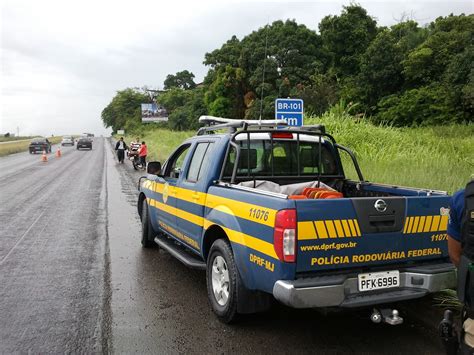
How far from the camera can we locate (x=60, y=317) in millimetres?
4398

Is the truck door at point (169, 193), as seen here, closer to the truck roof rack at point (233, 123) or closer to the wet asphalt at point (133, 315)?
the truck roof rack at point (233, 123)

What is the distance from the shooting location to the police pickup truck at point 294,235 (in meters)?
3.46

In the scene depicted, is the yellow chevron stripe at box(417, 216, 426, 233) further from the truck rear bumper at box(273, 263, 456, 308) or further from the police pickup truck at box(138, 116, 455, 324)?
the truck rear bumper at box(273, 263, 456, 308)

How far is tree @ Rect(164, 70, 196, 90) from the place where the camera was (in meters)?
112

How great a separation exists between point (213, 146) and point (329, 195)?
1.42 metres

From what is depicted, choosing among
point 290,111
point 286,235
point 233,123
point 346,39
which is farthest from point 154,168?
point 346,39

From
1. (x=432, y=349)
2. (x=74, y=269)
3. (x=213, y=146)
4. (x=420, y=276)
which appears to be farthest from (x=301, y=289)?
(x=74, y=269)

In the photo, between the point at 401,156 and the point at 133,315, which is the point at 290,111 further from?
the point at 133,315

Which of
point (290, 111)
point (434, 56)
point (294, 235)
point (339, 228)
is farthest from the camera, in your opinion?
point (434, 56)

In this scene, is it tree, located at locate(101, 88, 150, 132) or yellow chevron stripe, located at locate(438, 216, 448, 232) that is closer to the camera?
yellow chevron stripe, located at locate(438, 216, 448, 232)

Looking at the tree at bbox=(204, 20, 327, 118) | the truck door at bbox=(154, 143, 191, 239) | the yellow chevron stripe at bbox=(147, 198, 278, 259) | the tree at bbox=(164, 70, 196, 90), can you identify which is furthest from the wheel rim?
the tree at bbox=(164, 70, 196, 90)

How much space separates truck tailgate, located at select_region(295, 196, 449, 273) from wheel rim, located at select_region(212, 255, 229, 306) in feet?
3.35

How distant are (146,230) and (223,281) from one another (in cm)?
298

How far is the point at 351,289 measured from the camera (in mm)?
3568
